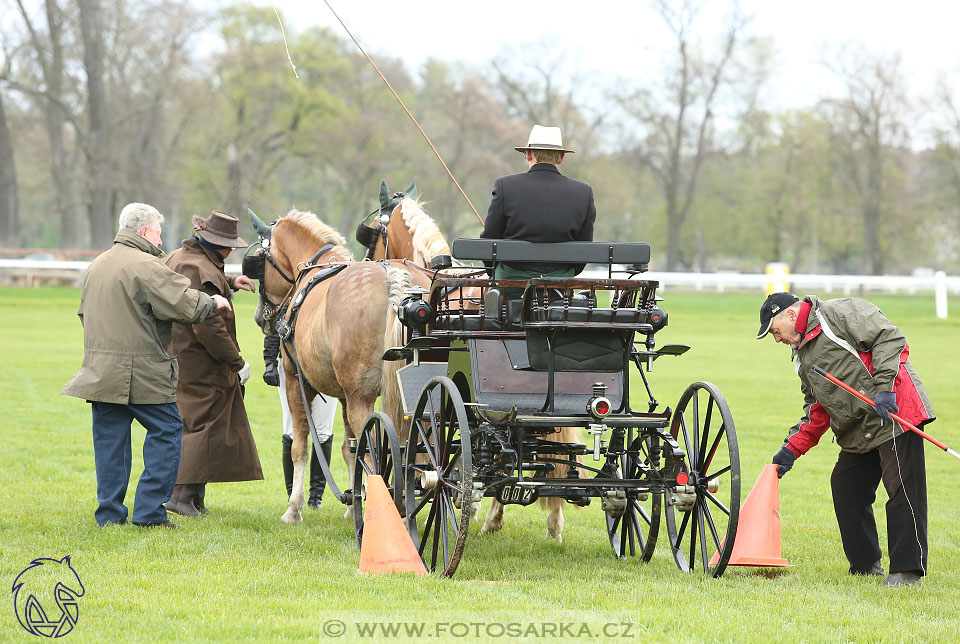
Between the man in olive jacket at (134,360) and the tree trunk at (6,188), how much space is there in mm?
40909

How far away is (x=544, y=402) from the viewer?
18.9 feet

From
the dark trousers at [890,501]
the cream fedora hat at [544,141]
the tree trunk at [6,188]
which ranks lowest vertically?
the dark trousers at [890,501]

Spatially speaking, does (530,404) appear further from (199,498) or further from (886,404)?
(199,498)

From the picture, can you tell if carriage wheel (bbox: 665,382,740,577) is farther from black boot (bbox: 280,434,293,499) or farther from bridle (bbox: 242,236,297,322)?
bridle (bbox: 242,236,297,322)

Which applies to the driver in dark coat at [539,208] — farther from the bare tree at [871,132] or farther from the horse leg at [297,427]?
the bare tree at [871,132]

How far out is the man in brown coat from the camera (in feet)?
25.8

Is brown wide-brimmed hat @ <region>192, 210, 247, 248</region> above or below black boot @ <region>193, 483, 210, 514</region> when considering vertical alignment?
above

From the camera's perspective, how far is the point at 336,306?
7270 millimetres

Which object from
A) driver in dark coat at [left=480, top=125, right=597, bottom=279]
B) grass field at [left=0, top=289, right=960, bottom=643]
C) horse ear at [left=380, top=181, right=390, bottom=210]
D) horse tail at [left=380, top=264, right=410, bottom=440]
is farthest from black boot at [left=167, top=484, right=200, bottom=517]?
driver in dark coat at [left=480, top=125, right=597, bottom=279]

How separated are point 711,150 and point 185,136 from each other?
2459cm

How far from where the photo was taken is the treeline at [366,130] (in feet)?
137

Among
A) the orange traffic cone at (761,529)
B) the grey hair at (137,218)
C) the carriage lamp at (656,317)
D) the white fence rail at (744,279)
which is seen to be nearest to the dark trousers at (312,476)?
the grey hair at (137,218)

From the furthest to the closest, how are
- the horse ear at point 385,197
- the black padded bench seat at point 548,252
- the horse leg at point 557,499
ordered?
the horse ear at point 385,197 < the horse leg at point 557,499 < the black padded bench seat at point 548,252

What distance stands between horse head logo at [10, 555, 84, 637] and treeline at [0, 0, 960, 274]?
36981 millimetres
